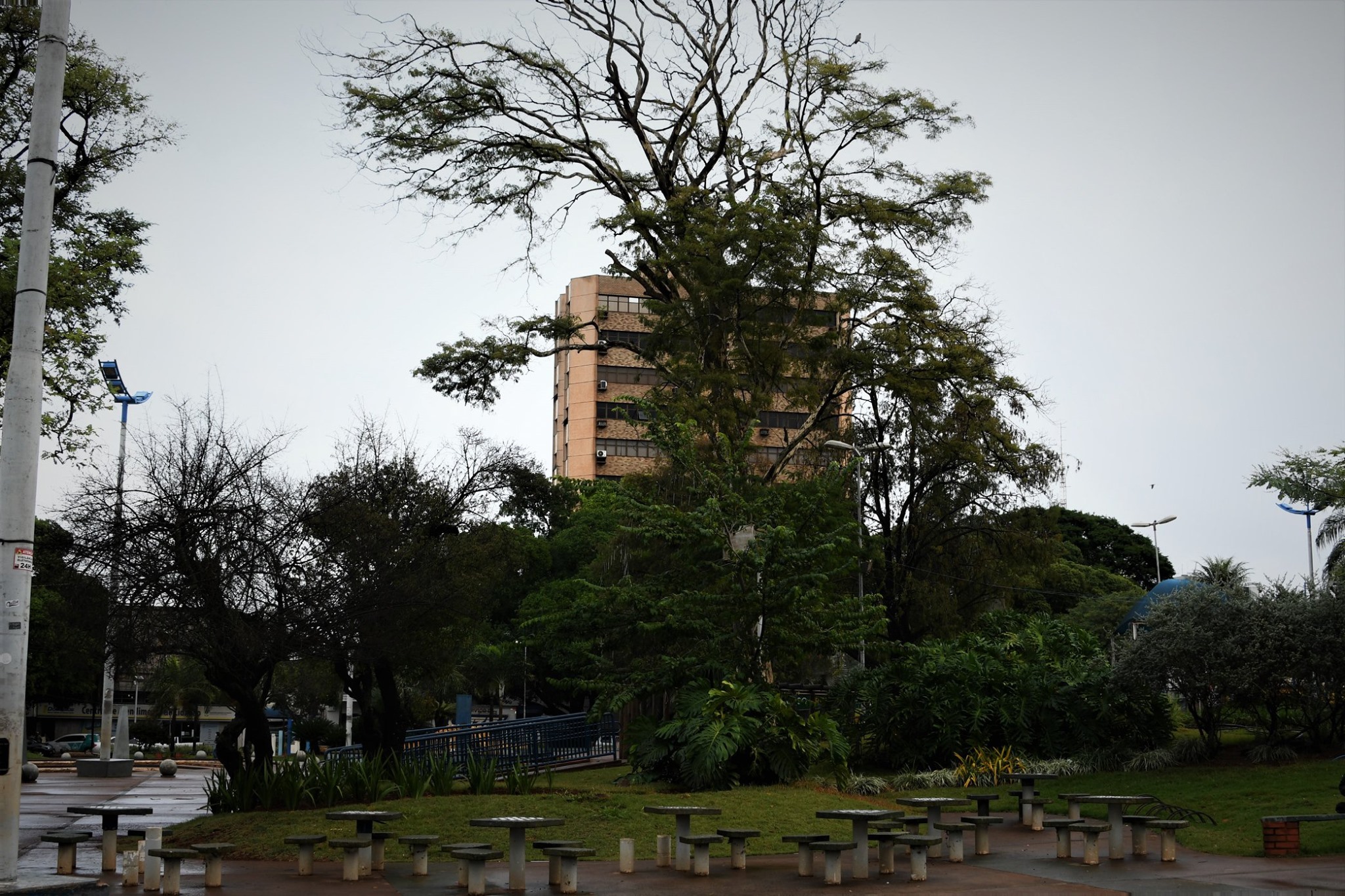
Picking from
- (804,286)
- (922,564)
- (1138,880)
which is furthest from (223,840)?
(922,564)

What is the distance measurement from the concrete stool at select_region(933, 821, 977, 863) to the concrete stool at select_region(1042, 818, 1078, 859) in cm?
89

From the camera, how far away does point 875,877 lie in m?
12.9

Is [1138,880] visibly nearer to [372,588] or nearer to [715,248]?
[372,588]

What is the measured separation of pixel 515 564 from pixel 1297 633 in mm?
15336

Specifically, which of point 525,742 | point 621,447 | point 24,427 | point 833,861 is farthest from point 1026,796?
point 621,447

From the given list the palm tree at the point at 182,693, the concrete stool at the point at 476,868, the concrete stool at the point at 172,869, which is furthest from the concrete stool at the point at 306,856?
the palm tree at the point at 182,693

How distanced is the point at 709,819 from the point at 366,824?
459 cm

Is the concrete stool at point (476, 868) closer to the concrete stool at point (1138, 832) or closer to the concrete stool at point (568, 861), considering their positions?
the concrete stool at point (568, 861)

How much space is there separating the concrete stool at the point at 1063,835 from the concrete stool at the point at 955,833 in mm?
889

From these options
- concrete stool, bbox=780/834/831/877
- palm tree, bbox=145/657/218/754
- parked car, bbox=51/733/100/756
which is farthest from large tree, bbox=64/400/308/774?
parked car, bbox=51/733/100/756

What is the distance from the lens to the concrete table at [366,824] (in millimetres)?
12539

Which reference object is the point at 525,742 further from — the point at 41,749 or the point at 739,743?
the point at 41,749

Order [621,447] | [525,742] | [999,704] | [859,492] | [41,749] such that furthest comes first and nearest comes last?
1. [621,447]
2. [41,749]
3. [859,492]
4. [525,742]
5. [999,704]

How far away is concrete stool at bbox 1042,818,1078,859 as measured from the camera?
13867mm
